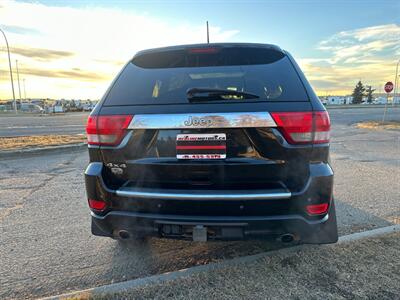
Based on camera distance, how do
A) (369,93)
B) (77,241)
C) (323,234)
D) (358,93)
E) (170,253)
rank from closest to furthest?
(323,234)
(170,253)
(77,241)
(358,93)
(369,93)

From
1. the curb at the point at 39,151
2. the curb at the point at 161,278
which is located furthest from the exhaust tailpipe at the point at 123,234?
the curb at the point at 39,151

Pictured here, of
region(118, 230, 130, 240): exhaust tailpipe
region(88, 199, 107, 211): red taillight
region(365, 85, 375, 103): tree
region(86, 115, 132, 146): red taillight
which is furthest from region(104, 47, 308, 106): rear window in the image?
region(365, 85, 375, 103): tree

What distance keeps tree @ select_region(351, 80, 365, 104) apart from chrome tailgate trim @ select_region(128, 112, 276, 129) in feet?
282

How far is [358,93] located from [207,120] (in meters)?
87.8

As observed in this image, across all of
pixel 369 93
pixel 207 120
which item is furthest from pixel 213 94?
pixel 369 93

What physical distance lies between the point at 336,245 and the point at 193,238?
64.8 inches

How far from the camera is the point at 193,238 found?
2.07m

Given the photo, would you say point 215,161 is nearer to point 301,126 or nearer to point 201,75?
point 301,126

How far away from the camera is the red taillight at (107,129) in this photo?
2.05m

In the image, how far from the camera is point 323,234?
2127 mm

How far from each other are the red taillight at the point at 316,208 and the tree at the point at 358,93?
85832 millimetres

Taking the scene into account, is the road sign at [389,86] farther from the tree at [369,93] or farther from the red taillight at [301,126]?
the tree at [369,93]

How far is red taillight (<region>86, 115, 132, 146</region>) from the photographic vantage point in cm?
205

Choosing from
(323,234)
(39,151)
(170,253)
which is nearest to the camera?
(323,234)
